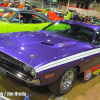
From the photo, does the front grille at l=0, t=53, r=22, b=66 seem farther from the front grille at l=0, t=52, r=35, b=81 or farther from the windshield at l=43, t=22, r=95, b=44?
the windshield at l=43, t=22, r=95, b=44

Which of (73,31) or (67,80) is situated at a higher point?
(73,31)

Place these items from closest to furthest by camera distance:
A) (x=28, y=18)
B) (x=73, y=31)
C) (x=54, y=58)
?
(x=54, y=58) → (x=73, y=31) → (x=28, y=18)

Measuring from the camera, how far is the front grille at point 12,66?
2145 millimetres

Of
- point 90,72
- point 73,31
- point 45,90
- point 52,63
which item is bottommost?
point 45,90

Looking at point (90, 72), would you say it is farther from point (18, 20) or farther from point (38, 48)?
point (18, 20)

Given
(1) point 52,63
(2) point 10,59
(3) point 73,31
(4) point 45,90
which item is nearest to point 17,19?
(3) point 73,31

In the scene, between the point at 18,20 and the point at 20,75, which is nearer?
the point at 20,75

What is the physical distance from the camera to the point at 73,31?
348 centimetres

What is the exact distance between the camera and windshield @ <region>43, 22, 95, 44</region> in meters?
3.17

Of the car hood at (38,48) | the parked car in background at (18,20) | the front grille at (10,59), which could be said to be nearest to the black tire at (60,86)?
the car hood at (38,48)

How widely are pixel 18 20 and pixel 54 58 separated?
3028 millimetres

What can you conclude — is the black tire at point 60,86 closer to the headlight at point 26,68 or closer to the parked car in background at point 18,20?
the headlight at point 26,68

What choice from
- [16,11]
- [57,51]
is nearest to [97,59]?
[57,51]

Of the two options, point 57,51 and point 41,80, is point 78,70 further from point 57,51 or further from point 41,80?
point 41,80
